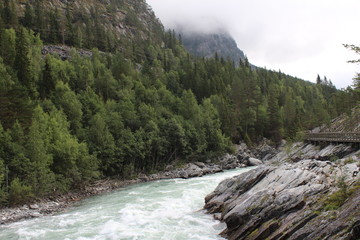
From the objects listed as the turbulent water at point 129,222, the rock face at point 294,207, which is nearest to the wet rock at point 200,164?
the turbulent water at point 129,222

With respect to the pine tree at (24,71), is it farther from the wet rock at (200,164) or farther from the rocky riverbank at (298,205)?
the rocky riverbank at (298,205)

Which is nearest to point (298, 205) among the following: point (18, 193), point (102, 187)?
point (18, 193)

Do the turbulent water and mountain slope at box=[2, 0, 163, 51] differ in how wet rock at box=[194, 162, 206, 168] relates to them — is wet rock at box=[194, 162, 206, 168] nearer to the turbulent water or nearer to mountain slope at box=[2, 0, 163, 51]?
the turbulent water

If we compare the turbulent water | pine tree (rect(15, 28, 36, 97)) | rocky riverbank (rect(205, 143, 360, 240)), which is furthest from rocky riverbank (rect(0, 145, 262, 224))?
pine tree (rect(15, 28, 36, 97))

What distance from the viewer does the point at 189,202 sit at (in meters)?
28.8

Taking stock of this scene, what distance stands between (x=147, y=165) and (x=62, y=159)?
22.8 m

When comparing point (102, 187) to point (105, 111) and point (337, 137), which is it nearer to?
point (105, 111)

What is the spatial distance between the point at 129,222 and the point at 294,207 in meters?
13.0

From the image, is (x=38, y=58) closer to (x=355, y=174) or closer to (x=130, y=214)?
(x=130, y=214)

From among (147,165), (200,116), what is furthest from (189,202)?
(200,116)

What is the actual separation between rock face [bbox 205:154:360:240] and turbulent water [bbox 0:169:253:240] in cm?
247

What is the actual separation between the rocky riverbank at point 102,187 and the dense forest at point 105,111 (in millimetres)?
1444

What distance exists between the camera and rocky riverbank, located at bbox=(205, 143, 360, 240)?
1187 cm

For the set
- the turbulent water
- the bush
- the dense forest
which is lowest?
the turbulent water
